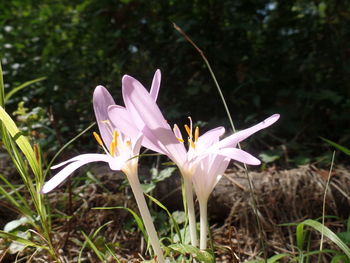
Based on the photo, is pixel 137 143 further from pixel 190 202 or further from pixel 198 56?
pixel 198 56

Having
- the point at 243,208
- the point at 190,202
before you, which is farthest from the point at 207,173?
the point at 243,208

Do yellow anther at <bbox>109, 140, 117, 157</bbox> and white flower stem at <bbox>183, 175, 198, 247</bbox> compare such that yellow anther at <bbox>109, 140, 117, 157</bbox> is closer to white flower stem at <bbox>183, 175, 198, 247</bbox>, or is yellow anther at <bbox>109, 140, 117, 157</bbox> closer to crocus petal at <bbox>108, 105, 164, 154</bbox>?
crocus petal at <bbox>108, 105, 164, 154</bbox>

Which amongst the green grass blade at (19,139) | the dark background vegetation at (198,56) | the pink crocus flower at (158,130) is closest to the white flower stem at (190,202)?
the pink crocus flower at (158,130)

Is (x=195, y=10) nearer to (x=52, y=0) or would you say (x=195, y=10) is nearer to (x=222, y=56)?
(x=222, y=56)

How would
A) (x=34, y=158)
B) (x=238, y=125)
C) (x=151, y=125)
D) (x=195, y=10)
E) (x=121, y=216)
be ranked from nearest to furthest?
(x=151, y=125) < (x=34, y=158) < (x=121, y=216) < (x=238, y=125) < (x=195, y=10)

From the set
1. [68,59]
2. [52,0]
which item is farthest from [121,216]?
[52,0]

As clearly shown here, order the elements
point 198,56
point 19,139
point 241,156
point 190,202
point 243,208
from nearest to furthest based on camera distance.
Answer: point 241,156
point 190,202
point 19,139
point 243,208
point 198,56
